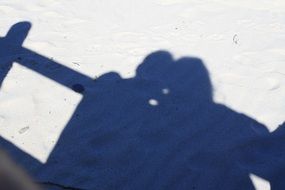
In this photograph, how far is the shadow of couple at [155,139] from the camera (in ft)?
9.71

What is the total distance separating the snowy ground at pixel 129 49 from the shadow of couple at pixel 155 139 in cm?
8

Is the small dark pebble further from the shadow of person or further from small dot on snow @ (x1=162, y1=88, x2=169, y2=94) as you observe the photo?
small dot on snow @ (x1=162, y1=88, x2=169, y2=94)

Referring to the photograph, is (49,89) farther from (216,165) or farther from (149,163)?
(216,165)

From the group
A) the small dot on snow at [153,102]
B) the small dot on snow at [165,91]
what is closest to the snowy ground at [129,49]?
the small dot on snow at [153,102]

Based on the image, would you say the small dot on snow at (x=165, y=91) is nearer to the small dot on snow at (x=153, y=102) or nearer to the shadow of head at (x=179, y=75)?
the shadow of head at (x=179, y=75)

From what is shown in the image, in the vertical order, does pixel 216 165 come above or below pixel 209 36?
below

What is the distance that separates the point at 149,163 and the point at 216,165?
58cm

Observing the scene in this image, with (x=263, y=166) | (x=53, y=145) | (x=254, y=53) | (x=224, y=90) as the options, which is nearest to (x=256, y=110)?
(x=224, y=90)

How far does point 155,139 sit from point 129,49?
167 cm

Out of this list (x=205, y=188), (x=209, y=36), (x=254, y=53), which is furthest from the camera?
(x=209, y=36)

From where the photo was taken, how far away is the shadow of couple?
2959 millimetres

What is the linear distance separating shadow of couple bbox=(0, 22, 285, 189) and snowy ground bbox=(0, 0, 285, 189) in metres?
0.08

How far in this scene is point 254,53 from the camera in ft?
15.2

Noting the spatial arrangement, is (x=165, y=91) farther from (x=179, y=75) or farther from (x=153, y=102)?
(x=179, y=75)
